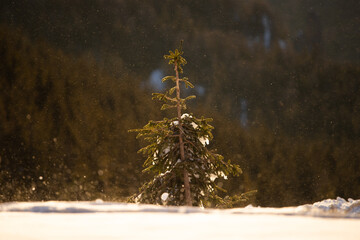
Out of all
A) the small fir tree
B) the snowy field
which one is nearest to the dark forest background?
the small fir tree

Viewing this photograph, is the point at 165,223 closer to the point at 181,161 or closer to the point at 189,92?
the point at 181,161

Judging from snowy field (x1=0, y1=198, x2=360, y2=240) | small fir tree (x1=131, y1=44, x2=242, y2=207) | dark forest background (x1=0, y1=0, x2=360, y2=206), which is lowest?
snowy field (x1=0, y1=198, x2=360, y2=240)

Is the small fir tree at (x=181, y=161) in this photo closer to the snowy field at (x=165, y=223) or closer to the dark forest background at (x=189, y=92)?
the snowy field at (x=165, y=223)

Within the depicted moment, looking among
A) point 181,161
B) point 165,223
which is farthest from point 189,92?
point 165,223

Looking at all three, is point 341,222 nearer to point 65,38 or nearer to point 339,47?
point 65,38

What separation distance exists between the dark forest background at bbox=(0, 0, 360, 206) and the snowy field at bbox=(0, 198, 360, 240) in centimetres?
2923

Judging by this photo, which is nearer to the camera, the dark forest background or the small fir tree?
the small fir tree

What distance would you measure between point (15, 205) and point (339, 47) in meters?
45.5

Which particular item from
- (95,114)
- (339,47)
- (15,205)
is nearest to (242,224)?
(15,205)

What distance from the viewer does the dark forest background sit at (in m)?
32.2

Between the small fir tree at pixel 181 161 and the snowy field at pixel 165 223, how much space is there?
539 centimetres

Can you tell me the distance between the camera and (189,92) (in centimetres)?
3419

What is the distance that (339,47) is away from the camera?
131 feet

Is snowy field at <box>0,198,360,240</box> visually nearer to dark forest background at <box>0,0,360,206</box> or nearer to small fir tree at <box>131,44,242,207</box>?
small fir tree at <box>131,44,242,207</box>
